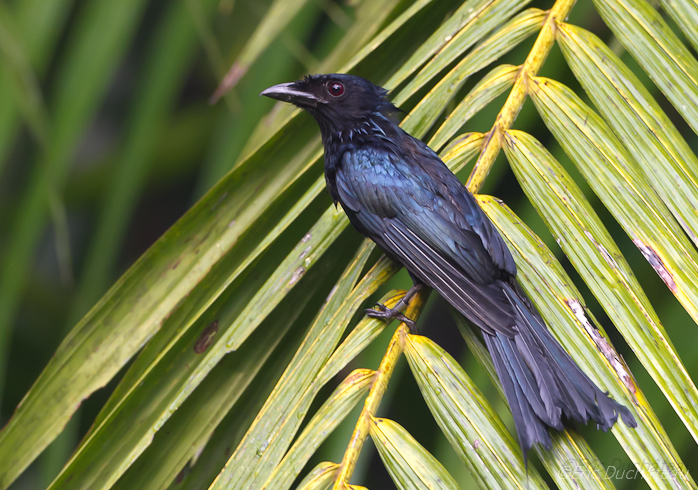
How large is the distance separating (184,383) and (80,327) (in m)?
0.37

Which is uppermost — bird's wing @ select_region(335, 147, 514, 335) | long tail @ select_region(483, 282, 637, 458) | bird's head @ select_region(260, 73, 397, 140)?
bird's head @ select_region(260, 73, 397, 140)

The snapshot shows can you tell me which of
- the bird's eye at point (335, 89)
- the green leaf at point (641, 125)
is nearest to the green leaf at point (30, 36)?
the bird's eye at point (335, 89)

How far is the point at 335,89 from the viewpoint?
2.18 metres

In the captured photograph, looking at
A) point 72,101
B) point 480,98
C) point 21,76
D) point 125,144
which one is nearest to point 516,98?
point 480,98

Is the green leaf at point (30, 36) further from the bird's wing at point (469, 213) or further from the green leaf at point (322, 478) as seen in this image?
the green leaf at point (322, 478)

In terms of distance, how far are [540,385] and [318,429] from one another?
580 millimetres

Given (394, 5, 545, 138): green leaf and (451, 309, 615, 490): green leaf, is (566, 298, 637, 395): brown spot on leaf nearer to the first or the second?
(451, 309, 615, 490): green leaf

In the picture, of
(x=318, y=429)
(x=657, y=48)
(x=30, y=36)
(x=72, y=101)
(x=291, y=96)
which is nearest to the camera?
(x=318, y=429)

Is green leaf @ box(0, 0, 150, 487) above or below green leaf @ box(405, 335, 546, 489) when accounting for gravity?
above

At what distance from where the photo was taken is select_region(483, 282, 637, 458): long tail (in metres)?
1.18

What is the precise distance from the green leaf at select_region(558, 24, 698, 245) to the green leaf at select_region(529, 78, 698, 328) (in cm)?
3

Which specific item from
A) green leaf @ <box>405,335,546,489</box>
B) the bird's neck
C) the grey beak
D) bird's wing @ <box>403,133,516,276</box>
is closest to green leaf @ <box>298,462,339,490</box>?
green leaf @ <box>405,335,546,489</box>

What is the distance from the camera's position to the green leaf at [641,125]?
1.34 m

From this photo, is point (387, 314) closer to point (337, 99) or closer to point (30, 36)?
point (337, 99)
